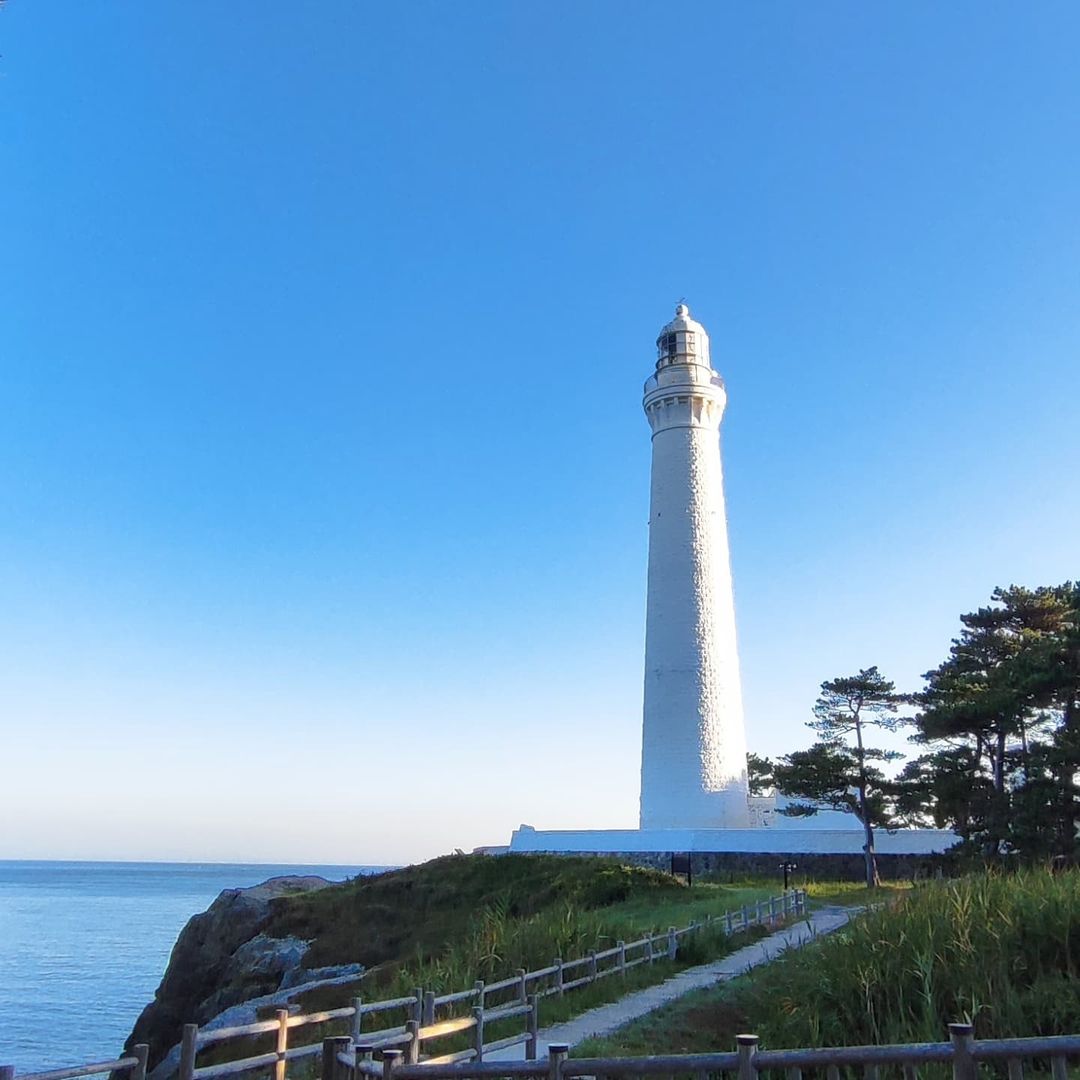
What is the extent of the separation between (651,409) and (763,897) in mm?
19696

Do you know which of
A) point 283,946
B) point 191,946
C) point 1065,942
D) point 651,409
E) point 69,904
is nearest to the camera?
point 1065,942

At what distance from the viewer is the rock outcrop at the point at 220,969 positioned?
98.0 ft

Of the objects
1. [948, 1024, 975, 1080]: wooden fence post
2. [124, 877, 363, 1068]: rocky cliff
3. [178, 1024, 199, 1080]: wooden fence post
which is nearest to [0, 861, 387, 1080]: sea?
[124, 877, 363, 1068]: rocky cliff

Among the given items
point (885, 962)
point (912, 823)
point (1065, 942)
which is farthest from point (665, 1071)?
point (912, 823)

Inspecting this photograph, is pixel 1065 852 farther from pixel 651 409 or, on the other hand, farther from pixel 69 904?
pixel 69 904

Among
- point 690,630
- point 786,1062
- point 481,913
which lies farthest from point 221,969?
point 786,1062

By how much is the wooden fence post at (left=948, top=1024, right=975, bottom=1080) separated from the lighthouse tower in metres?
31.6

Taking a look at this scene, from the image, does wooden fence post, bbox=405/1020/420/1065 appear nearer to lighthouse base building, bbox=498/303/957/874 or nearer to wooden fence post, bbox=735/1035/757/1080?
wooden fence post, bbox=735/1035/757/1080

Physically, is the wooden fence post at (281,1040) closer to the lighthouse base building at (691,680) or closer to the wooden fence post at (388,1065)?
the wooden fence post at (388,1065)

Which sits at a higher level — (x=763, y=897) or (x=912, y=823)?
(x=912, y=823)

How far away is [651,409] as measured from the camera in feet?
128

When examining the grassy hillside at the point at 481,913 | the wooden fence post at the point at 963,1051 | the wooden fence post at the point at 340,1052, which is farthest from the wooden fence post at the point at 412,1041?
the grassy hillside at the point at 481,913

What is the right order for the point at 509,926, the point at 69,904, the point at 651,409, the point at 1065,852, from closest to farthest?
the point at 509,926, the point at 1065,852, the point at 651,409, the point at 69,904

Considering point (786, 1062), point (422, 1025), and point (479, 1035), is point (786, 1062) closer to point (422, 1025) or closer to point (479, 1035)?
point (422, 1025)
